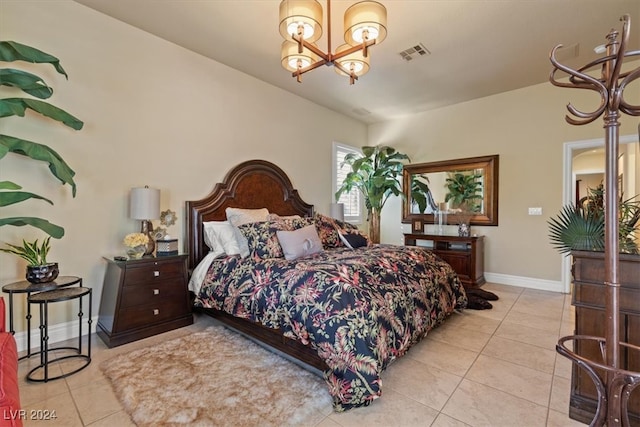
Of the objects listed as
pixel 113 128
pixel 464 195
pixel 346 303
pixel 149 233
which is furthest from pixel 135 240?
pixel 464 195

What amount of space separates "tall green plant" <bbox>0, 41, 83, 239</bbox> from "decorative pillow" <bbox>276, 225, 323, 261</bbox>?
1734 millimetres

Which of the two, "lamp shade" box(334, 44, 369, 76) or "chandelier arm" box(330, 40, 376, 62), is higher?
"lamp shade" box(334, 44, 369, 76)

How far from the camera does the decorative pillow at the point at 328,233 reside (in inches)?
136

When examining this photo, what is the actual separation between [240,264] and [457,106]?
4.51 metres

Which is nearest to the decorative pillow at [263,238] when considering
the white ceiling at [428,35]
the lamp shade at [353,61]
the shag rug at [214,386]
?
the shag rug at [214,386]

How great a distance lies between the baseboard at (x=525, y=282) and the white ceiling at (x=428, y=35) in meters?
2.87

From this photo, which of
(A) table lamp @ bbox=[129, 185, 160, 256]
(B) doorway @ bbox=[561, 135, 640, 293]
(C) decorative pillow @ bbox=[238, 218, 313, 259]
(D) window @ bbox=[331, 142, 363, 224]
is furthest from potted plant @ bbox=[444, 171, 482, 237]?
(A) table lamp @ bbox=[129, 185, 160, 256]

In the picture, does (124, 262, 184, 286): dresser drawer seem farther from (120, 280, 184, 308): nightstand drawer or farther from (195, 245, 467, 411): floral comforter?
(195, 245, 467, 411): floral comforter

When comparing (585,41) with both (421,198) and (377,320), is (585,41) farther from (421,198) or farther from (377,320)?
(377,320)

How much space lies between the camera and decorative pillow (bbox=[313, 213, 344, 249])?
11.4 ft

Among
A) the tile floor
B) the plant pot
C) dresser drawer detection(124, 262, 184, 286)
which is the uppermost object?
the plant pot

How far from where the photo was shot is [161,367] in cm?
215

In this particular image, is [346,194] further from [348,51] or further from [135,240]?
[135,240]

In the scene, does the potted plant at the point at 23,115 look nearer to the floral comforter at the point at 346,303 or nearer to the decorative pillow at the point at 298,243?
the floral comforter at the point at 346,303
